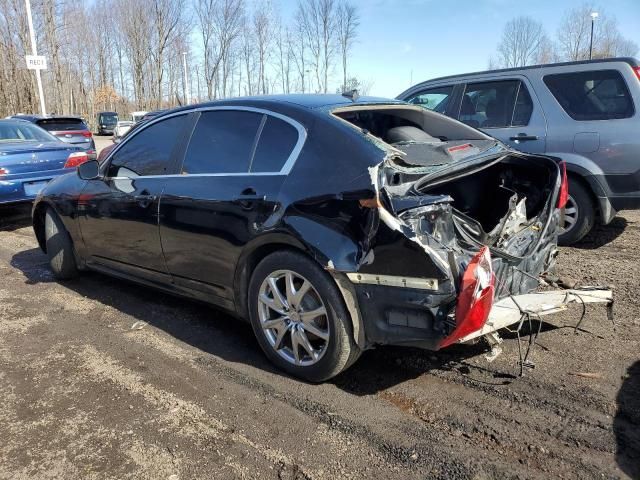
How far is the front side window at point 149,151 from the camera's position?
4.00 meters

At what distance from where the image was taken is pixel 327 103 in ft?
11.2

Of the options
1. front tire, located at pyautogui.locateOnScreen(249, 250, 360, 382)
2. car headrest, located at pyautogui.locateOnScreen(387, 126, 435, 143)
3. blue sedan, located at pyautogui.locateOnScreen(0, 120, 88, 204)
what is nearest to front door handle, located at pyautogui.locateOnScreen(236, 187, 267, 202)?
front tire, located at pyautogui.locateOnScreen(249, 250, 360, 382)

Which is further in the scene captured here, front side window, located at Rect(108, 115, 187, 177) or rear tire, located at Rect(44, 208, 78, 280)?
rear tire, located at Rect(44, 208, 78, 280)

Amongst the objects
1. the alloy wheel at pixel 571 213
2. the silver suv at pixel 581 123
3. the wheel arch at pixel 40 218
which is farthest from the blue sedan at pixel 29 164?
the alloy wheel at pixel 571 213

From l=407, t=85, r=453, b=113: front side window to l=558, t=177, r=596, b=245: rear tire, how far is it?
201 centimetres

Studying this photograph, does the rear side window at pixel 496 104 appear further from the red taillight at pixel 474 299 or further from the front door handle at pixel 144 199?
the front door handle at pixel 144 199

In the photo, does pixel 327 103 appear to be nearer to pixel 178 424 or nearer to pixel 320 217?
pixel 320 217

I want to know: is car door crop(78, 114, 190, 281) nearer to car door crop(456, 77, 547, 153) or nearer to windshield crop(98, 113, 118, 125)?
car door crop(456, 77, 547, 153)

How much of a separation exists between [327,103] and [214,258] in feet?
4.23

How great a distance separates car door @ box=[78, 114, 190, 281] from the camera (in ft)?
13.1

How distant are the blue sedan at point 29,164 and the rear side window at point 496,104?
19.6ft

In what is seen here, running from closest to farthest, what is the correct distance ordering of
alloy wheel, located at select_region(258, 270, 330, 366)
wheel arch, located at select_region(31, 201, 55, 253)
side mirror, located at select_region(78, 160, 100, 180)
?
alloy wheel, located at select_region(258, 270, 330, 366), side mirror, located at select_region(78, 160, 100, 180), wheel arch, located at select_region(31, 201, 55, 253)

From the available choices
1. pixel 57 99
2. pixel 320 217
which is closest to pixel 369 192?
pixel 320 217

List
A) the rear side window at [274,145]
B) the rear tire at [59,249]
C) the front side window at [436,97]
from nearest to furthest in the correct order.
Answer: the rear side window at [274,145] < the rear tire at [59,249] < the front side window at [436,97]
